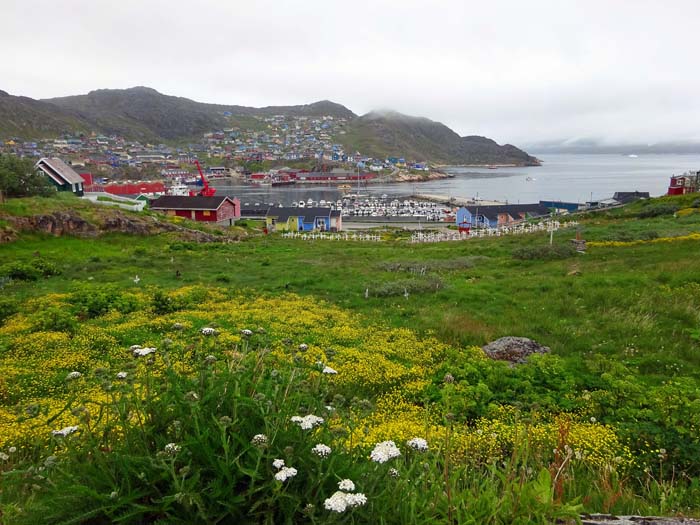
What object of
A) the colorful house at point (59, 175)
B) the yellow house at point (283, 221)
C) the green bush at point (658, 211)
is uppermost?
the colorful house at point (59, 175)

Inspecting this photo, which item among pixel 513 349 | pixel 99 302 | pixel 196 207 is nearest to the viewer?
pixel 513 349

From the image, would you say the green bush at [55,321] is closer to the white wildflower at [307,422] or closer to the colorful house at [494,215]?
the white wildflower at [307,422]

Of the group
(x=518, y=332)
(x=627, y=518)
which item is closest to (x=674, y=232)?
(x=518, y=332)

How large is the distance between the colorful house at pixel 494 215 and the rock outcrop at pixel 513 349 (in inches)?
2680

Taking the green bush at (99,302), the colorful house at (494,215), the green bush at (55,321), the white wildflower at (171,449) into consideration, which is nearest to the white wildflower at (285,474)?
the white wildflower at (171,449)

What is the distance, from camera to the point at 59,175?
53.0 m

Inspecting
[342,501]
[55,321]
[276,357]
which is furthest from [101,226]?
[342,501]

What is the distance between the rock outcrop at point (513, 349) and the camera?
971 centimetres

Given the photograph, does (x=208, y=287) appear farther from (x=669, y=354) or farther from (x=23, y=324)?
(x=669, y=354)

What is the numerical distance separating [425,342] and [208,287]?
10.4 meters

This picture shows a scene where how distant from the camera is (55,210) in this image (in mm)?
31203

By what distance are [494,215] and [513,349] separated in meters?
72.8

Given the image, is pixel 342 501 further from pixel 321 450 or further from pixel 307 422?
pixel 307 422

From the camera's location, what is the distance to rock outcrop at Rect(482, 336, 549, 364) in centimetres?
971
